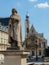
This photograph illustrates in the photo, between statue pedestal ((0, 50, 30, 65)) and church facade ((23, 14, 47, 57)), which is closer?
statue pedestal ((0, 50, 30, 65))

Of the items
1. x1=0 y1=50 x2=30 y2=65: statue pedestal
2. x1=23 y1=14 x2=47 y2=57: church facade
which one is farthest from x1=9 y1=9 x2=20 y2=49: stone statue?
x1=23 y1=14 x2=47 y2=57: church facade

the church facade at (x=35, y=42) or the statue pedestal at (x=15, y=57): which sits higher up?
the church facade at (x=35, y=42)

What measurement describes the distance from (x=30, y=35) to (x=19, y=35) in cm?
11422

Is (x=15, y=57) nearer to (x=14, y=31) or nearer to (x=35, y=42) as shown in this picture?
(x=14, y=31)

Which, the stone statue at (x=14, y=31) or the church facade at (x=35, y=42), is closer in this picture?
the stone statue at (x=14, y=31)

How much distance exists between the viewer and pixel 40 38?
415 feet

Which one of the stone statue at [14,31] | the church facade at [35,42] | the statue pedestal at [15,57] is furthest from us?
the church facade at [35,42]

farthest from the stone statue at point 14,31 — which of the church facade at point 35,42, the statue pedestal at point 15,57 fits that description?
the church facade at point 35,42

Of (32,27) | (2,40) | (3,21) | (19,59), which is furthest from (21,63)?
(32,27)

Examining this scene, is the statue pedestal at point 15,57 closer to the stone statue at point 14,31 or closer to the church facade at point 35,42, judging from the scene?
the stone statue at point 14,31

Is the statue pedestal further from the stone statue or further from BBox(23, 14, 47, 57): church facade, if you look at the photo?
BBox(23, 14, 47, 57): church facade

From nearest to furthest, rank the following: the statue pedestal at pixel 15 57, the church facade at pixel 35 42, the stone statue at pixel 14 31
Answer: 1. the statue pedestal at pixel 15 57
2. the stone statue at pixel 14 31
3. the church facade at pixel 35 42

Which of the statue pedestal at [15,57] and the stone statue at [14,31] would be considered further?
the stone statue at [14,31]

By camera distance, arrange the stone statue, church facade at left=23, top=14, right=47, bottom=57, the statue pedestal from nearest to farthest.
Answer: the statue pedestal, the stone statue, church facade at left=23, top=14, right=47, bottom=57
